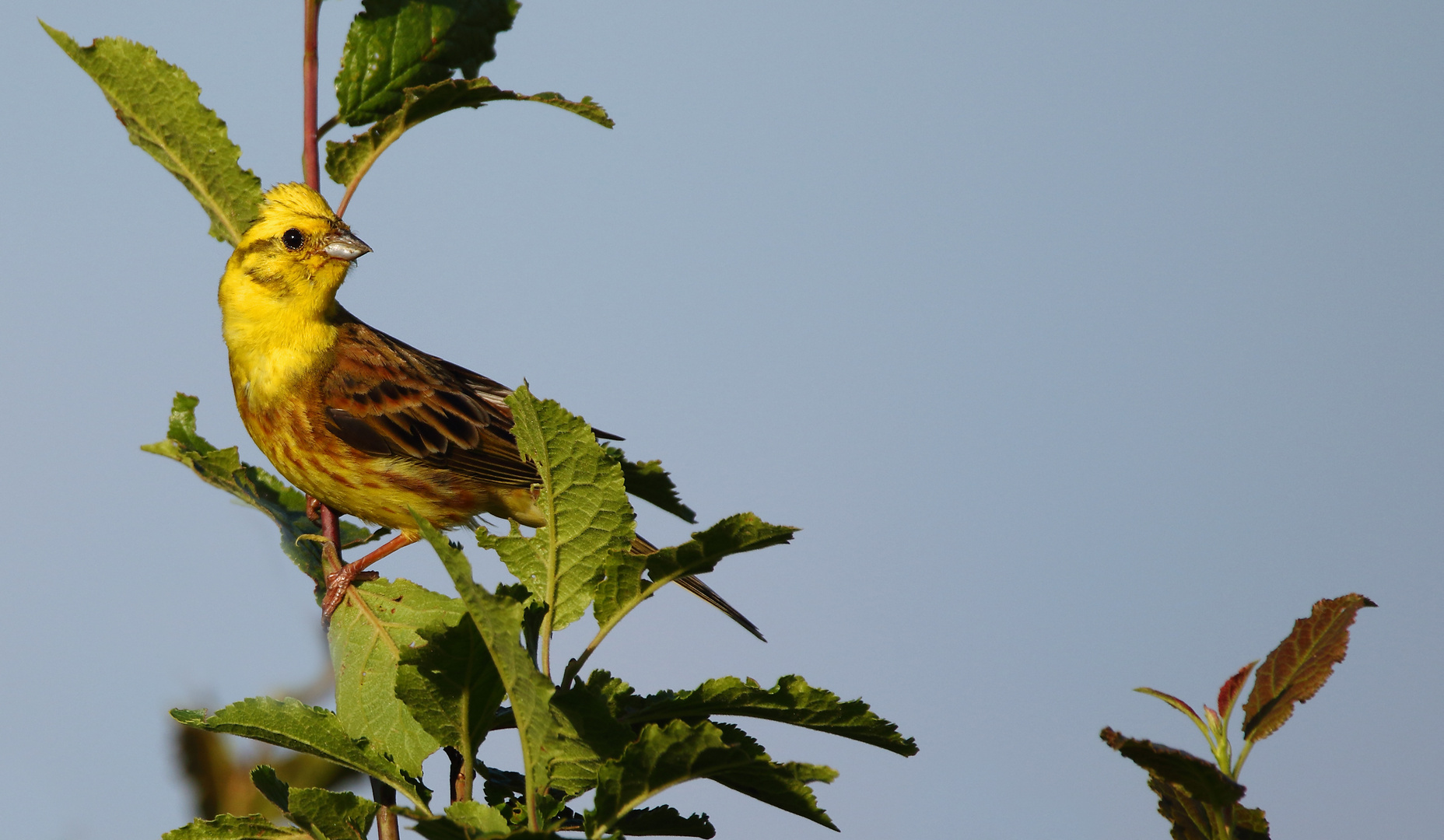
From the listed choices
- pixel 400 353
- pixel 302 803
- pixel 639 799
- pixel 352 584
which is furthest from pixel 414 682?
pixel 400 353

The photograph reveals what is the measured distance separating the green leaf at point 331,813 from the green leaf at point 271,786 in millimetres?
269

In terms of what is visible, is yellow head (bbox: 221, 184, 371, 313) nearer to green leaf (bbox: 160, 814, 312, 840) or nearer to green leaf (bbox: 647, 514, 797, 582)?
green leaf (bbox: 160, 814, 312, 840)

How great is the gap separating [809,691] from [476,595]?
0.75 metres

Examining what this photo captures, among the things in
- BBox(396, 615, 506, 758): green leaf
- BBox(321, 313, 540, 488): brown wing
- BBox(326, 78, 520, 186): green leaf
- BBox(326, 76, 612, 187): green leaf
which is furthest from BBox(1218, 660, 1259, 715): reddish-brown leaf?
BBox(321, 313, 540, 488): brown wing

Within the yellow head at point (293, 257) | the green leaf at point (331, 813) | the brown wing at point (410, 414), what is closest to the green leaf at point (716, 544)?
the green leaf at point (331, 813)

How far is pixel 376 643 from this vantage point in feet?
12.1

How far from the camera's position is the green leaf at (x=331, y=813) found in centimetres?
247

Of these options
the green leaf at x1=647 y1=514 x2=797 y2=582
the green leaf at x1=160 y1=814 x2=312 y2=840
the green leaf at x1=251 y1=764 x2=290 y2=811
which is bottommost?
the green leaf at x1=160 y1=814 x2=312 y2=840

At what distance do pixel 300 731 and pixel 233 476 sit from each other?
2.14 meters

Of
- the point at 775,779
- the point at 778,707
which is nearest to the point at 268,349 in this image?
the point at 778,707

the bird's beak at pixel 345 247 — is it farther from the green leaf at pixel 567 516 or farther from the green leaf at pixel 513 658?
the green leaf at pixel 513 658

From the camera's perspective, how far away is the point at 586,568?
8.00ft

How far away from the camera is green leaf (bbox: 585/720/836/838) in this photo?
2197 millimetres

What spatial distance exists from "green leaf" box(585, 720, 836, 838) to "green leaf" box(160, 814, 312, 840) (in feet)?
2.65
